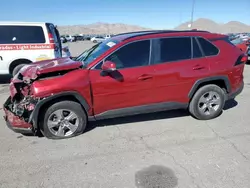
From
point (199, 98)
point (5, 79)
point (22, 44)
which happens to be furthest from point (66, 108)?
point (5, 79)

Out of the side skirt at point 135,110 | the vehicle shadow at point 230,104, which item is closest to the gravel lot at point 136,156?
the side skirt at point 135,110

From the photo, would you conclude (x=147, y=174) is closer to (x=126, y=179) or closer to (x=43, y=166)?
(x=126, y=179)

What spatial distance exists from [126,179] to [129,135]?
1.22m

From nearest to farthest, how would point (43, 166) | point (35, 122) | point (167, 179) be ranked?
point (167, 179), point (43, 166), point (35, 122)

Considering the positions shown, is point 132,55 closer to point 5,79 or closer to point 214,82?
point 214,82

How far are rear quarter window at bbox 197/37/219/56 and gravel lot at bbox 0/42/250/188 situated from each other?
4.51 feet

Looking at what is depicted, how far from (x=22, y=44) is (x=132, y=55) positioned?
5380 millimetres

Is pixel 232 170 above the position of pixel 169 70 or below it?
below

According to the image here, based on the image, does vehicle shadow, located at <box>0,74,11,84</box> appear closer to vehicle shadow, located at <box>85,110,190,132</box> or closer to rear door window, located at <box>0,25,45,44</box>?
rear door window, located at <box>0,25,45,44</box>

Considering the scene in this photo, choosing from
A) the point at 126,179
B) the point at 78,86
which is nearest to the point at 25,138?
the point at 78,86

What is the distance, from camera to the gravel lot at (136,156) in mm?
2738

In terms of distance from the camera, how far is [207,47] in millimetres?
4430

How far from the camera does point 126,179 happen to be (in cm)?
276

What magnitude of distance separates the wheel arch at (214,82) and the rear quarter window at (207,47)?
49 cm
